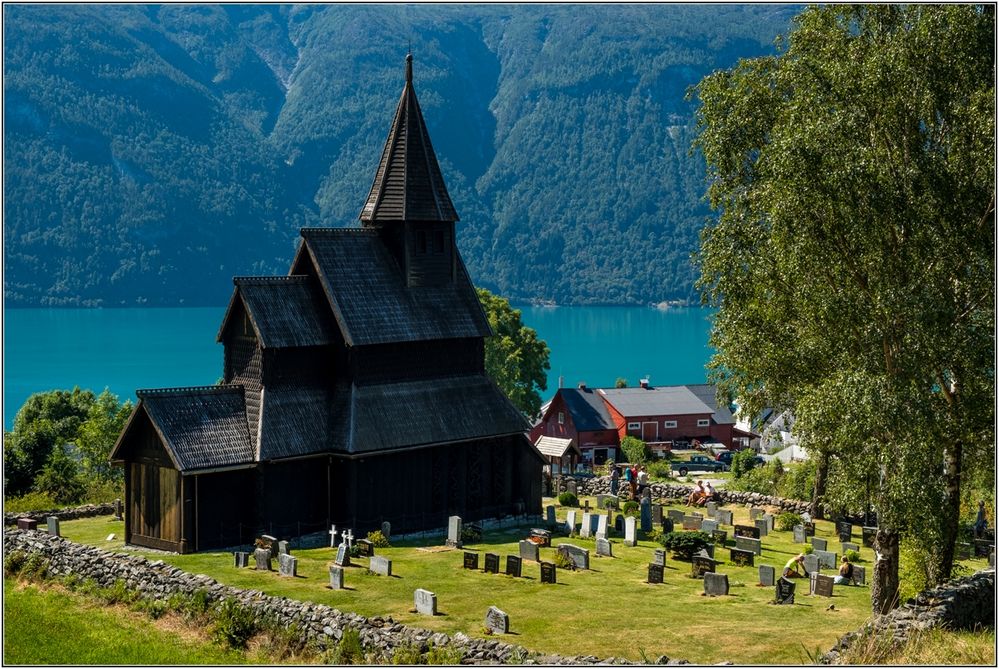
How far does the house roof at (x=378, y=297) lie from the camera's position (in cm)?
3825

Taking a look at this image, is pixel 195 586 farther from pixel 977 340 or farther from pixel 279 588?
pixel 977 340

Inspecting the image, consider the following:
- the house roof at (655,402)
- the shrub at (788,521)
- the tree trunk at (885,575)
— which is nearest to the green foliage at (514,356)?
the house roof at (655,402)

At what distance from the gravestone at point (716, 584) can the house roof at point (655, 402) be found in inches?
1820

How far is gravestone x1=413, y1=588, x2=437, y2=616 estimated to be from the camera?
27.9 meters

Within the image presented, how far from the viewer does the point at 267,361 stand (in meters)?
36.7

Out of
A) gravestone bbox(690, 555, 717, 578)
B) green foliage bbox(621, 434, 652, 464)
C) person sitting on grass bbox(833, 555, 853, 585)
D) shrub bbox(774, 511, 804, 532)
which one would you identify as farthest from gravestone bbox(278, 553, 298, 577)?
green foliage bbox(621, 434, 652, 464)

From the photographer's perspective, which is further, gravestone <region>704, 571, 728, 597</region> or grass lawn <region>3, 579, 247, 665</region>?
gravestone <region>704, 571, 728, 597</region>

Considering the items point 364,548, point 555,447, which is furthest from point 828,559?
point 555,447

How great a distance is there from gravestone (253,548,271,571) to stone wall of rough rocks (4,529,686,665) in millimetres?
2570

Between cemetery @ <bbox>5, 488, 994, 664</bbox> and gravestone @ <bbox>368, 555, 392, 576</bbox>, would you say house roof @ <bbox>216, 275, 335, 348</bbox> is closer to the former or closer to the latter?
cemetery @ <bbox>5, 488, 994, 664</bbox>

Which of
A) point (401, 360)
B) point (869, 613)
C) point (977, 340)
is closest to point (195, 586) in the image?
point (401, 360)

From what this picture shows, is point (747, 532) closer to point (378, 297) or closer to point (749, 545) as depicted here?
point (749, 545)

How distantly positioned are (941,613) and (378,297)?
806 inches

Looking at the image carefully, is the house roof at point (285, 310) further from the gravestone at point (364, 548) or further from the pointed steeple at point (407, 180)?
the gravestone at point (364, 548)
